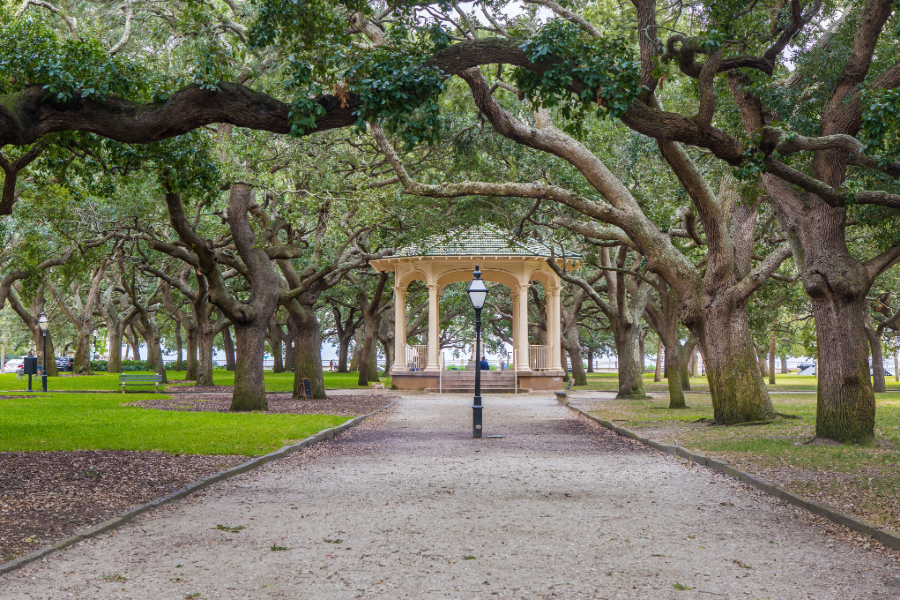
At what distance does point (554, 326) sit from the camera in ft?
102

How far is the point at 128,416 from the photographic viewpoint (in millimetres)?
16125

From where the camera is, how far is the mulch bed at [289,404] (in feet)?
60.5

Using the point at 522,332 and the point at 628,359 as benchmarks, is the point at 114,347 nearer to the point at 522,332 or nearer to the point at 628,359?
the point at 522,332

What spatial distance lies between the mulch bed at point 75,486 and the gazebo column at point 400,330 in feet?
65.7

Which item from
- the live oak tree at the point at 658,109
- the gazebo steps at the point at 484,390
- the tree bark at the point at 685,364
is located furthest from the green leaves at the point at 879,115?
the gazebo steps at the point at 484,390

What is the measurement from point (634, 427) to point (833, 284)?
5152 mm

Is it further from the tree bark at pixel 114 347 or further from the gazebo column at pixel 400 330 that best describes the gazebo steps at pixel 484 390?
the tree bark at pixel 114 347

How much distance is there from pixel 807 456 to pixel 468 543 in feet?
19.7

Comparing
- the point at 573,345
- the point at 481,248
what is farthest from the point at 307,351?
the point at 573,345

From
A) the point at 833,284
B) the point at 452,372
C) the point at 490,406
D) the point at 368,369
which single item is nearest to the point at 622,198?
the point at 833,284

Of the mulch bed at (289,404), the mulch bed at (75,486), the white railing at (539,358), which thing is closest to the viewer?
the mulch bed at (75,486)

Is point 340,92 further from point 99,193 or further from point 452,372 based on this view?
point 452,372

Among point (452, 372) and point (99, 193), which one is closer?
point (99, 193)

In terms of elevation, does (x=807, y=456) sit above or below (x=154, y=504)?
below
